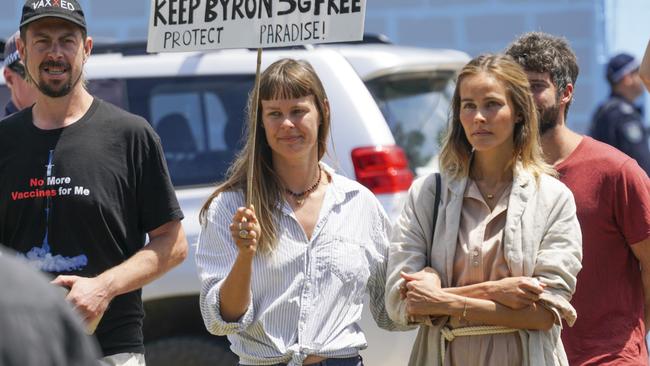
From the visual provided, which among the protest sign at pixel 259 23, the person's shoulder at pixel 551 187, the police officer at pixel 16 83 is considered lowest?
the person's shoulder at pixel 551 187

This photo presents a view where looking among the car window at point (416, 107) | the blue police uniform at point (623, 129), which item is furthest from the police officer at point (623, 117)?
the car window at point (416, 107)

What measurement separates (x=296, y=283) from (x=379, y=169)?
84.2 inches

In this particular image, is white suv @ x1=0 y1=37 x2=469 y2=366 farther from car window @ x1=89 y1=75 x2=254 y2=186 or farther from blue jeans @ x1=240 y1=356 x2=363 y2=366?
blue jeans @ x1=240 y1=356 x2=363 y2=366

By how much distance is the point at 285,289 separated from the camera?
13.0 feet

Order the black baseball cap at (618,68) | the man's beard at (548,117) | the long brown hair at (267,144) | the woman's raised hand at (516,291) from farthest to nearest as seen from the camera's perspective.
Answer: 1. the black baseball cap at (618,68)
2. the man's beard at (548,117)
3. the long brown hair at (267,144)
4. the woman's raised hand at (516,291)

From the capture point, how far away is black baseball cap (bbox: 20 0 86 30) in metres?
4.15

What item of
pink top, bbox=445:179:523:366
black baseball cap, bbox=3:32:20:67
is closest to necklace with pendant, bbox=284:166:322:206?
pink top, bbox=445:179:523:366

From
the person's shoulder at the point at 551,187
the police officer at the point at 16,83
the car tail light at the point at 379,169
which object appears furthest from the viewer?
the car tail light at the point at 379,169

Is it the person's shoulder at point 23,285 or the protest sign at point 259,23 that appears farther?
the protest sign at point 259,23

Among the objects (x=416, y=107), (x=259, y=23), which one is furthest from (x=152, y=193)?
(x=416, y=107)

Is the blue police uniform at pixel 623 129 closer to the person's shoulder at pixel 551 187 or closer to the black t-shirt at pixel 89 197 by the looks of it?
the person's shoulder at pixel 551 187

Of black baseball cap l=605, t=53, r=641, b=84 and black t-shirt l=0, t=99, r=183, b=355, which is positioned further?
black baseball cap l=605, t=53, r=641, b=84

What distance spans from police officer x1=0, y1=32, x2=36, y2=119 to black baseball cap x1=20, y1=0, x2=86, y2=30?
53.2 inches

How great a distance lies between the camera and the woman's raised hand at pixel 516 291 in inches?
146
